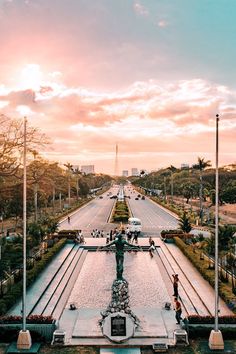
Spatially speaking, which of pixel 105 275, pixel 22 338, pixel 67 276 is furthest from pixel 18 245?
pixel 22 338

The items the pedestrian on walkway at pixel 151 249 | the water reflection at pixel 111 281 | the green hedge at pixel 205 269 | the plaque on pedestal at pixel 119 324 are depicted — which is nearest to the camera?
the plaque on pedestal at pixel 119 324

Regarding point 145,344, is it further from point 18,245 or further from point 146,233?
point 146,233

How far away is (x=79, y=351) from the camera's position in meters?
17.8

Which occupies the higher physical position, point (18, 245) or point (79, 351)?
point (18, 245)

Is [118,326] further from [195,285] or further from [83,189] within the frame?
[83,189]

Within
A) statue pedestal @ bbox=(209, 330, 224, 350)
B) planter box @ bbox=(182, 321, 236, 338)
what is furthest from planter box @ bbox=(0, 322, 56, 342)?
statue pedestal @ bbox=(209, 330, 224, 350)

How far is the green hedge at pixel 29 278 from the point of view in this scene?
22.5 metres

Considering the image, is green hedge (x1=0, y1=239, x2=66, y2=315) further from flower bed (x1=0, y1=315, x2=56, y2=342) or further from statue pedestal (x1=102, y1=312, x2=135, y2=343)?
statue pedestal (x1=102, y1=312, x2=135, y2=343)

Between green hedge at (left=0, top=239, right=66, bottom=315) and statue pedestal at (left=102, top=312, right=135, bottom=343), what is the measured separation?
5.67 meters

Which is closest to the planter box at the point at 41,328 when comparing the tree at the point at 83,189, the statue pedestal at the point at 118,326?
the statue pedestal at the point at 118,326

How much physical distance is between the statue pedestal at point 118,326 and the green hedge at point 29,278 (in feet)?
18.6

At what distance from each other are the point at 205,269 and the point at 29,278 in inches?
461

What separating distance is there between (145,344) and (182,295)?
801cm

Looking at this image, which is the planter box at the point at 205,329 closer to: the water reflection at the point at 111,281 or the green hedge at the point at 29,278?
the water reflection at the point at 111,281
